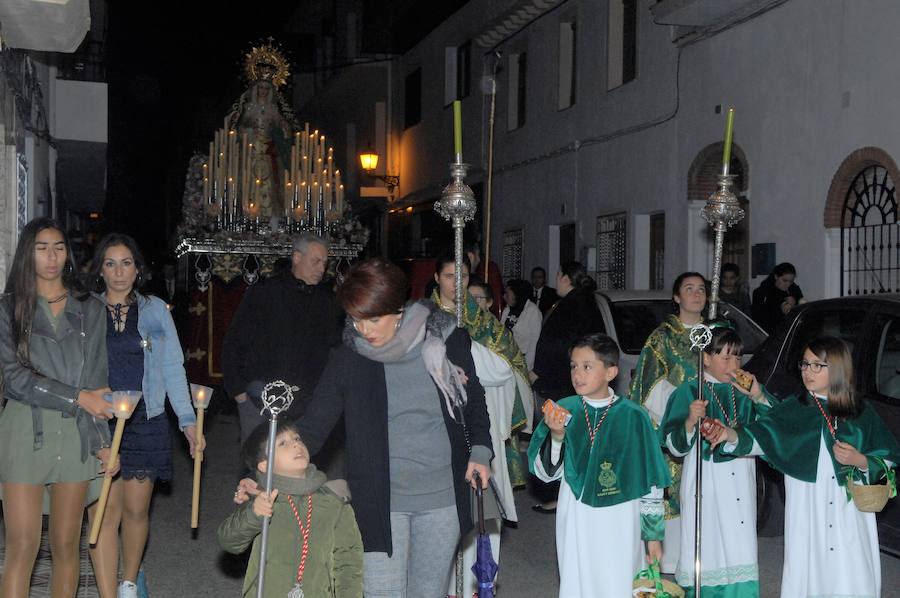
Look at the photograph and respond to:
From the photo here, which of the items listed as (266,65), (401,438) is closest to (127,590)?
(401,438)

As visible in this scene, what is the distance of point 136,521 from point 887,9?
397 inches

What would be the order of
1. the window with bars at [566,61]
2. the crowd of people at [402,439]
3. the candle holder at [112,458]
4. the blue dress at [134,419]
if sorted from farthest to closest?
1. the window with bars at [566,61]
2. the blue dress at [134,419]
3. the crowd of people at [402,439]
4. the candle holder at [112,458]

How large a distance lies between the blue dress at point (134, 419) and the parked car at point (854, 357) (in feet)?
12.0

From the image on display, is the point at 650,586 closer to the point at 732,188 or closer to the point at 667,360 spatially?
the point at 667,360

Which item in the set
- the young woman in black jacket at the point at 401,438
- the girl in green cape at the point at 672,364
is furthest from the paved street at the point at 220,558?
the young woman in black jacket at the point at 401,438

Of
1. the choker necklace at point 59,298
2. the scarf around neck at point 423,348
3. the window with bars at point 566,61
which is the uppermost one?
the window with bars at point 566,61

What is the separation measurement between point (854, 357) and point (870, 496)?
1.82m

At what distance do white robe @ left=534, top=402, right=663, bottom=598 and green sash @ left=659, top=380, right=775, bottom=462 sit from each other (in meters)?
0.72

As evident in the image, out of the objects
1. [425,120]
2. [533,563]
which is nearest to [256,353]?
[533,563]

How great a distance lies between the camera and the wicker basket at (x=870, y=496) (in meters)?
5.55

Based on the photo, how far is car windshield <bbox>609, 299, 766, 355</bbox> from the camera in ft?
34.4

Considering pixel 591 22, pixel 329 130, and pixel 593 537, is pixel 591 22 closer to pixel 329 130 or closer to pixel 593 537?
pixel 593 537

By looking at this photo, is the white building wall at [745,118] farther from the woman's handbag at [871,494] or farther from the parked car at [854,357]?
the woman's handbag at [871,494]

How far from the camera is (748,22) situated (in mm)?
15422
